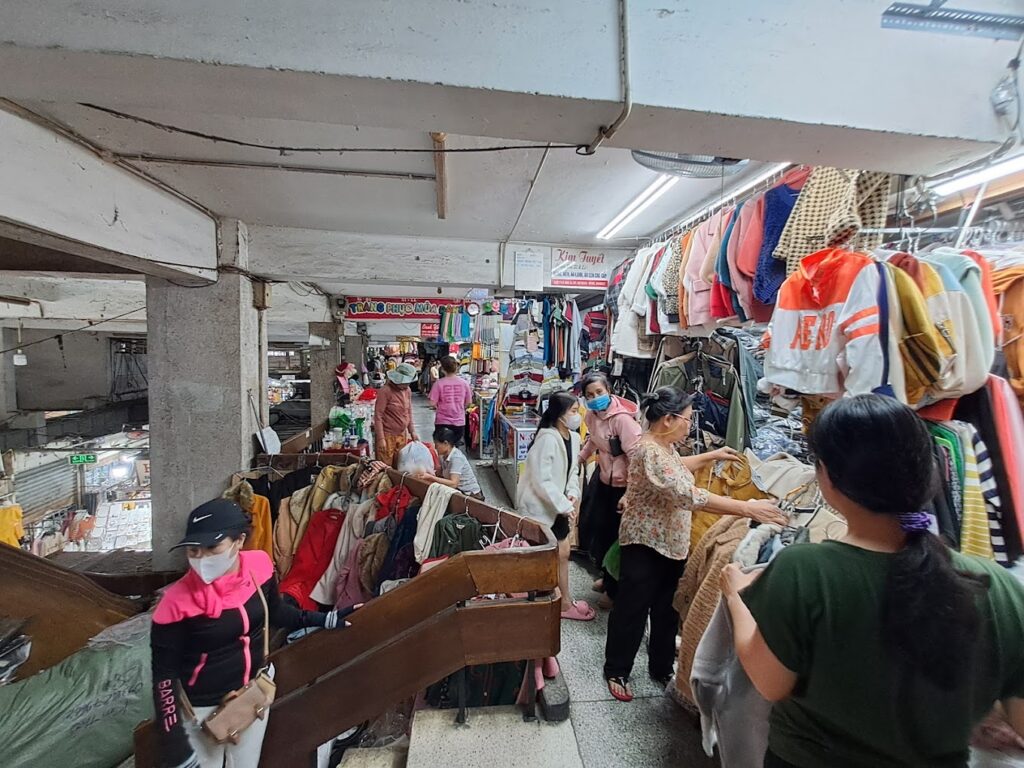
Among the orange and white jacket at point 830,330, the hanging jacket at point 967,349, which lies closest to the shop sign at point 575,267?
the orange and white jacket at point 830,330

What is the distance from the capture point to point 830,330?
1644 millimetres

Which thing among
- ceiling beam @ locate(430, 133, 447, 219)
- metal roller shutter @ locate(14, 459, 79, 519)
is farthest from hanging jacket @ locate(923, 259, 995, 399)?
metal roller shutter @ locate(14, 459, 79, 519)

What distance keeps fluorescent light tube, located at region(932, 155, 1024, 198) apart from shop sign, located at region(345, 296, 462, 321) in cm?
677

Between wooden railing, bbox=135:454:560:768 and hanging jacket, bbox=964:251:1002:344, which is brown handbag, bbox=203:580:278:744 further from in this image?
hanging jacket, bbox=964:251:1002:344

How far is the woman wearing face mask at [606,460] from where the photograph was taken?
3.02 meters

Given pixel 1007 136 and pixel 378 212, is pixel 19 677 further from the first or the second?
pixel 1007 136

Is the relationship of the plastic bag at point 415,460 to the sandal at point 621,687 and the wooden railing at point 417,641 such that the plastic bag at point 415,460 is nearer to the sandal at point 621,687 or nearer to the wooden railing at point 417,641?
the wooden railing at point 417,641

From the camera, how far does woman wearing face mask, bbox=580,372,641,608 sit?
3.02 m

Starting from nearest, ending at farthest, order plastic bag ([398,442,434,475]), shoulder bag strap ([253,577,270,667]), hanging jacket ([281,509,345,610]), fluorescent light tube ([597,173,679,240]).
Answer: shoulder bag strap ([253,577,270,667]) < fluorescent light tube ([597,173,679,240]) < hanging jacket ([281,509,345,610]) < plastic bag ([398,442,434,475])

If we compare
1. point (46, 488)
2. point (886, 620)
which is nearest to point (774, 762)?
point (886, 620)

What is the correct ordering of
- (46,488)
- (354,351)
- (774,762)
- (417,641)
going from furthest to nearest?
1. (354,351)
2. (46,488)
3. (417,641)
4. (774,762)

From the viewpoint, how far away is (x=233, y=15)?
1.19m

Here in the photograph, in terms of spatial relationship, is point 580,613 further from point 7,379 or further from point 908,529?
point 7,379

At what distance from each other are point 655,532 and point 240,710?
206cm
